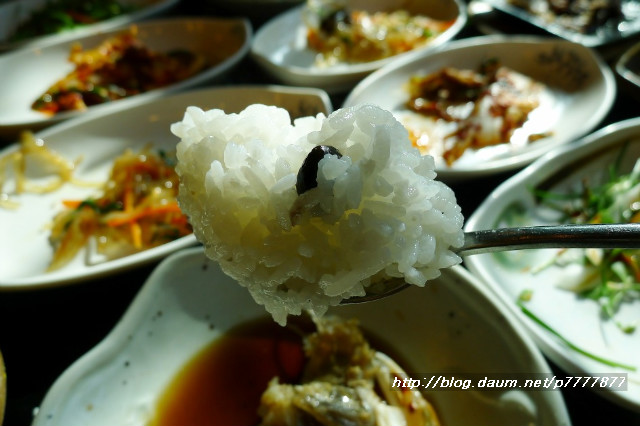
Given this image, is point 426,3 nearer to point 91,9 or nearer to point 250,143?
point 91,9

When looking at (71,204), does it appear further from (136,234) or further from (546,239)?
(546,239)

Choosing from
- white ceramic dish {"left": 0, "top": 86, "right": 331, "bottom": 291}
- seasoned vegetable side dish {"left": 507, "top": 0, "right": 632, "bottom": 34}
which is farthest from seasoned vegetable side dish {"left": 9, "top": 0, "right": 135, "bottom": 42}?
seasoned vegetable side dish {"left": 507, "top": 0, "right": 632, "bottom": 34}

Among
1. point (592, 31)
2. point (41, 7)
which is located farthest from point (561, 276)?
point (41, 7)

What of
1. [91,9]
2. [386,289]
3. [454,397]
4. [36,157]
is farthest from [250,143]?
[91,9]

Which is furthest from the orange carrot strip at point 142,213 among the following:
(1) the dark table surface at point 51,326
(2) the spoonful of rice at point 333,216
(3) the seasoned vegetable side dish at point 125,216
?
(2) the spoonful of rice at point 333,216

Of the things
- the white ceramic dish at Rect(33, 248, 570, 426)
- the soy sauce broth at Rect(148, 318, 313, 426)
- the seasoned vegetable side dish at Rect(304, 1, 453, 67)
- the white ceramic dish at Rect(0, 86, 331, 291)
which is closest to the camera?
the white ceramic dish at Rect(33, 248, 570, 426)

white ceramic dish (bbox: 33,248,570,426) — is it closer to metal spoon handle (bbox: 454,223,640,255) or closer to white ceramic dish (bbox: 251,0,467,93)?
metal spoon handle (bbox: 454,223,640,255)
